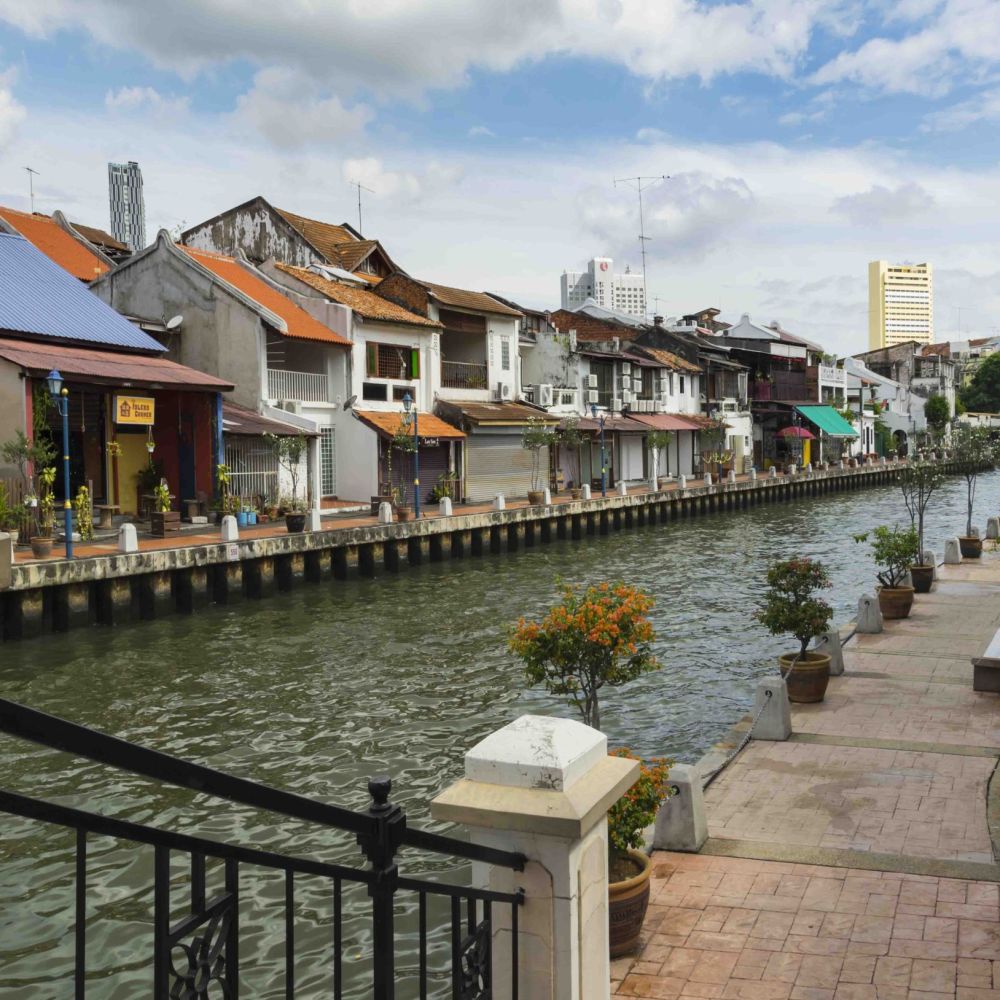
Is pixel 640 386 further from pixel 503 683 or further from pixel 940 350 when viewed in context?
pixel 940 350

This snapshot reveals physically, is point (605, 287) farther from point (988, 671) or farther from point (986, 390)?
point (988, 671)

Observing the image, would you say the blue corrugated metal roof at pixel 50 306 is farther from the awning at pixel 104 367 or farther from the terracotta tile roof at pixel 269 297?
the terracotta tile roof at pixel 269 297

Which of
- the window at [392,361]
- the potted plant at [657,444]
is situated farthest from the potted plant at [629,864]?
the potted plant at [657,444]

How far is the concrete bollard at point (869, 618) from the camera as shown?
16438mm

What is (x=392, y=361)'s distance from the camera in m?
38.6

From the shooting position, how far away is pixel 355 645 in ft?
62.6

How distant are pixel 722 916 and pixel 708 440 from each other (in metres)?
55.2

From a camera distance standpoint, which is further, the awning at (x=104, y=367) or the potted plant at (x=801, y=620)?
the awning at (x=104, y=367)

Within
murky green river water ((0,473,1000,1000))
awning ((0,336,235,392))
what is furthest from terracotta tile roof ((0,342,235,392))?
murky green river water ((0,473,1000,1000))

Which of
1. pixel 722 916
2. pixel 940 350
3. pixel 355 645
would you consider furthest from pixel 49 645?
pixel 940 350

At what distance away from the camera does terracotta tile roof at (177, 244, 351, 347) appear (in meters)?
33.8

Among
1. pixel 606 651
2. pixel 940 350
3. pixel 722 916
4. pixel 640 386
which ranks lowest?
pixel 722 916

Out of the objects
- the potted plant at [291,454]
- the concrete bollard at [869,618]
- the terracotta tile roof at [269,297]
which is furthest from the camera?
the terracotta tile roof at [269,297]

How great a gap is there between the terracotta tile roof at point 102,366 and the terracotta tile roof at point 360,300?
28.1 ft
